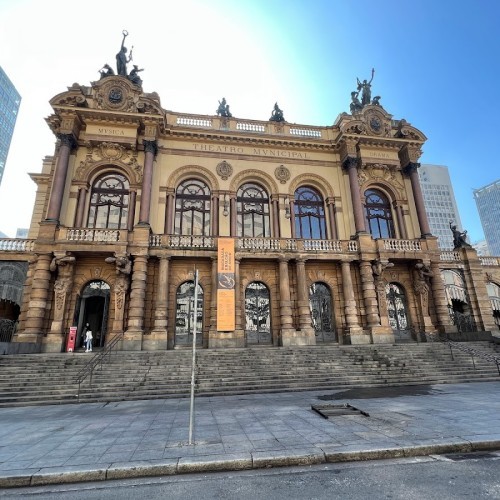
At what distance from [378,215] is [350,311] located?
27.1 feet

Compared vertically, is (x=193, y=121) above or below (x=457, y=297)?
above

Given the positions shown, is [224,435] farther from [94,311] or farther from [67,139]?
[67,139]

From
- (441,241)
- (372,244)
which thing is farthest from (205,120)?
(441,241)

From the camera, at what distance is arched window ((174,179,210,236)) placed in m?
20.6

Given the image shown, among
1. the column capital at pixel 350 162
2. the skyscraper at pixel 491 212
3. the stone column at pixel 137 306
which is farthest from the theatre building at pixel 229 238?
the skyscraper at pixel 491 212

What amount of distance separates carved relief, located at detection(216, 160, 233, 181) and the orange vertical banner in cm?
547

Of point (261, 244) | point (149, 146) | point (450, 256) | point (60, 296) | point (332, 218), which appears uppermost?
point (149, 146)

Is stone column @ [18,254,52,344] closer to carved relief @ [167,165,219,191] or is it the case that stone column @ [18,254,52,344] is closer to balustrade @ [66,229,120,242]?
balustrade @ [66,229,120,242]

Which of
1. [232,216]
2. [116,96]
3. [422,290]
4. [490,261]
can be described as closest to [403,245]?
[422,290]

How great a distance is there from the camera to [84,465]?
4.62 m

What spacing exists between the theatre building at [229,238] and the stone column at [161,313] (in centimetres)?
7

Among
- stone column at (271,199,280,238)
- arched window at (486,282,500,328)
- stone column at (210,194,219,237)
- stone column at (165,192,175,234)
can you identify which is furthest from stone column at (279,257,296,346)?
arched window at (486,282,500,328)

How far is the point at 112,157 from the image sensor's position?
20.2m

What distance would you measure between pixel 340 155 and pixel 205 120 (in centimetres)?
1043
